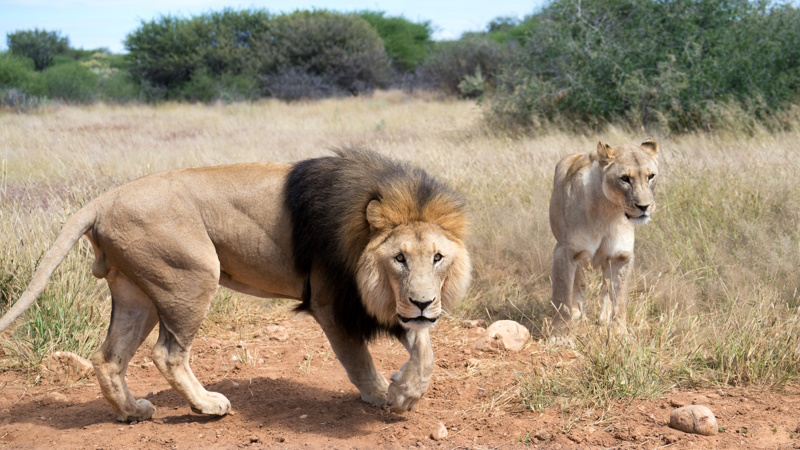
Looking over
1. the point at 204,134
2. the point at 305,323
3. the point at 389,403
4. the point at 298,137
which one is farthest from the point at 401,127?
the point at 389,403

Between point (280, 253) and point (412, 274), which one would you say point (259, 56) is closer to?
point (280, 253)

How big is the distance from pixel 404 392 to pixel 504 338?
1.45m

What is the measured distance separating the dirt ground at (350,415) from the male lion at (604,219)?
465 millimetres

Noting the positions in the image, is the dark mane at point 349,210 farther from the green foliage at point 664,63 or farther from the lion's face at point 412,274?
the green foliage at point 664,63

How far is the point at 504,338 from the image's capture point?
4.66m

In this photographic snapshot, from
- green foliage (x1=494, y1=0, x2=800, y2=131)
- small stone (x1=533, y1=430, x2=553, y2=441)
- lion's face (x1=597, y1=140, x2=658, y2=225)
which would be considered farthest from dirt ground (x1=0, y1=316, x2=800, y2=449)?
green foliage (x1=494, y1=0, x2=800, y2=131)

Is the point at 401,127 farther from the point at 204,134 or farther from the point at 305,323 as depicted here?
the point at 305,323

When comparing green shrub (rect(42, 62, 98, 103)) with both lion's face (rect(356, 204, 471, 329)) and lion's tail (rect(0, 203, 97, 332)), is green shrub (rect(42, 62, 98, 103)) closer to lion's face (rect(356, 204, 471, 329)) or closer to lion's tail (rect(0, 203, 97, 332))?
lion's tail (rect(0, 203, 97, 332))

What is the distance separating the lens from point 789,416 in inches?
136

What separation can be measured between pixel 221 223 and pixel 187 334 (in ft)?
1.75

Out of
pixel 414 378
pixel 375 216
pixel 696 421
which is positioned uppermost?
pixel 375 216

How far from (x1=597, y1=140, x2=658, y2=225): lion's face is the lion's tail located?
2.87 m

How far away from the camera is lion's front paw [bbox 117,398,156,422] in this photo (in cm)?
366

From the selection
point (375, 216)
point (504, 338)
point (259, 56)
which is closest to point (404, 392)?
point (375, 216)
